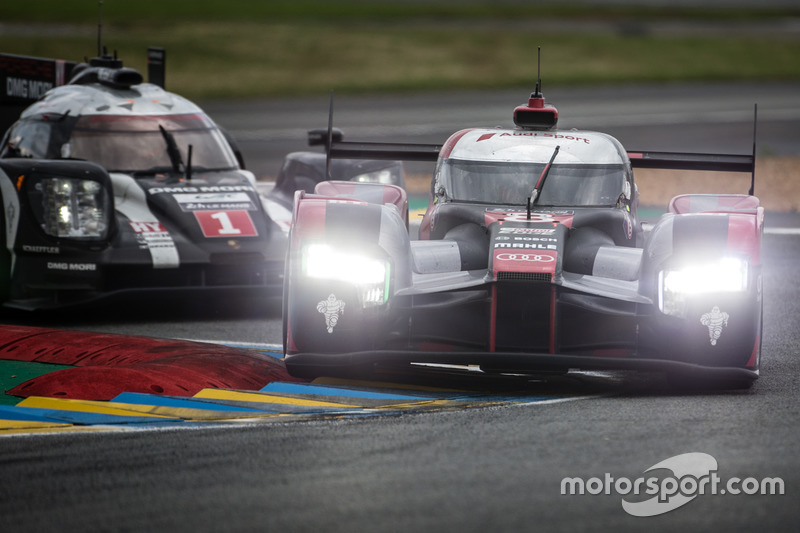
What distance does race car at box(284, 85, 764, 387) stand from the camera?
6535 millimetres

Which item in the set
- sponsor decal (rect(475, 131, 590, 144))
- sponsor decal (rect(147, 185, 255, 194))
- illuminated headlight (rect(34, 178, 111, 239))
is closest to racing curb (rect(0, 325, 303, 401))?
illuminated headlight (rect(34, 178, 111, 239))

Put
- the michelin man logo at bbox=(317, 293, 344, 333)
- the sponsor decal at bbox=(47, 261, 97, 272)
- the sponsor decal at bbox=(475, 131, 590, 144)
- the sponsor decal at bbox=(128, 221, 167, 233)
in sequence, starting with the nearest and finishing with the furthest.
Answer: the michelin man logo at bbox=(317, 293, 344, 333)
the sponsor decal at bbox=(475, 131, 590, 144)
the sponsor decal at bbox=(47, 261, 97, 272)
the sponsor decal at bbox=(128, 221, 167, 233)

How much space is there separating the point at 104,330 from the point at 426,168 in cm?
1299

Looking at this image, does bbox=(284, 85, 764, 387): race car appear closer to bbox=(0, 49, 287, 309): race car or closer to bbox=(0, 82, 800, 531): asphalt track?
→ bbox=(0, 82, 800, 531): asphalt track

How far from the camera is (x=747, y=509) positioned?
14.6 feet

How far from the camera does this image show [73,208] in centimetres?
934

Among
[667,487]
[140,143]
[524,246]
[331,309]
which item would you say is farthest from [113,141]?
[667,487]

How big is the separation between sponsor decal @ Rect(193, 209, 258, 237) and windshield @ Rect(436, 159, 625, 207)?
2.11m

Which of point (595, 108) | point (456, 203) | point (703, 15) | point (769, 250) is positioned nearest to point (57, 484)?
point (456, 203)

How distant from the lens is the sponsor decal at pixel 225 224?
9.58 meters

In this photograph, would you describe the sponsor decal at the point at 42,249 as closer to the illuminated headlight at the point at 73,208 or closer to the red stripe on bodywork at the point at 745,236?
the illuminated headlight at the point at 73,208

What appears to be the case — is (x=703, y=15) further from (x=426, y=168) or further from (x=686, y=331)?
(x=686, y=331)

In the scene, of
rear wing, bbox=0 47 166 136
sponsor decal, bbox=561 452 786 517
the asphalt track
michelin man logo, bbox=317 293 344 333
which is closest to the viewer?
the asphalt track

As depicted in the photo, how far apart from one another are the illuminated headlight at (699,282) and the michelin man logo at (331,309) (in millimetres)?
1595
